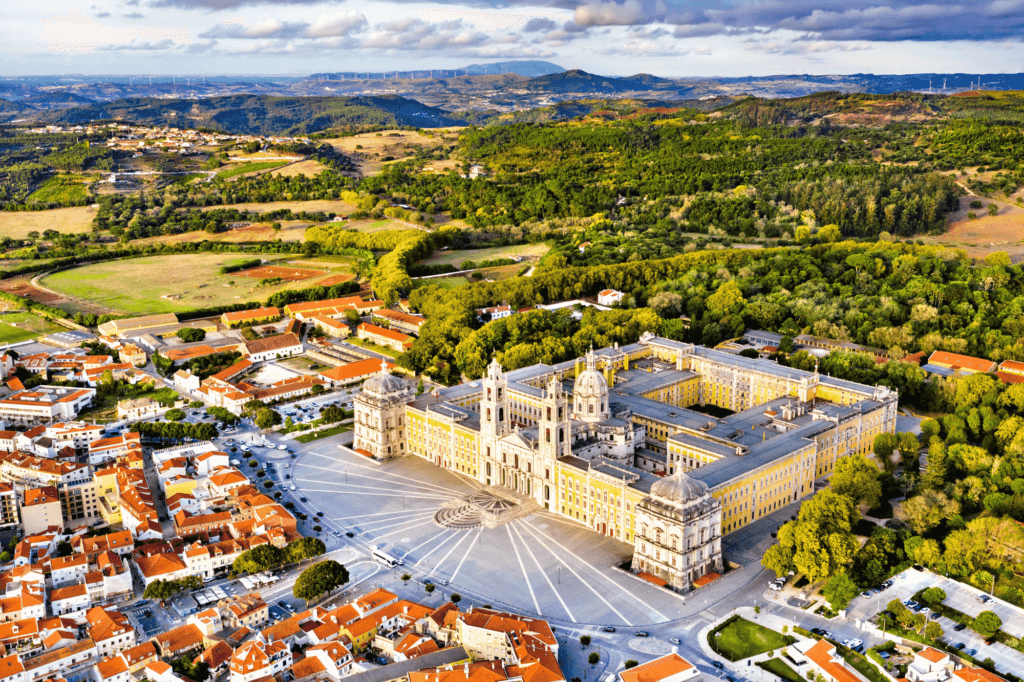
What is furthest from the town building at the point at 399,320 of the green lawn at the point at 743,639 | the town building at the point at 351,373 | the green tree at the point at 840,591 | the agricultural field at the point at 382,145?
the agricultural field at the point at 382,145

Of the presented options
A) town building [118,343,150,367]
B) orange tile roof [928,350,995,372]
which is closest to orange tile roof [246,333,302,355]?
town building [118,343,150,367]

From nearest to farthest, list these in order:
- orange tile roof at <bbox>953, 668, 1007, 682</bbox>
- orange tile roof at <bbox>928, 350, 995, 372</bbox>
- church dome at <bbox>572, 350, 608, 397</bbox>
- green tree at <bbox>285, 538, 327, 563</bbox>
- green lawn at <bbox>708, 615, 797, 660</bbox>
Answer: orange tile roof at <bbox>953, 668, 1007, 682</bbox> < green lawn at <bbox>708, 615, 797, 660</bbox> < green tree at <bbox>285, 538, 327, 563</bbox> < church dome at <bbox>572, 350, 608, 397</bbox> < orange tile roof at <bbox>928, 350, 995, 372</bbox>

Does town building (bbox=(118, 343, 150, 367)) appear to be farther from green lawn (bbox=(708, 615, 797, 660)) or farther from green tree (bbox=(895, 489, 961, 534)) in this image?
green tree (bbox=(895, 489, 961, 534))

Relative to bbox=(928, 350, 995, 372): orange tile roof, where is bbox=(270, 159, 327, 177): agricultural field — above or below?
above

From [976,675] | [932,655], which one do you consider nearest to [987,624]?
[932,655]

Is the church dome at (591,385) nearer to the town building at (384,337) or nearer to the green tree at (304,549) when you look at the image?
the green tree at (304,549)

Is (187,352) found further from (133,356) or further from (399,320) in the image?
(399,320)
